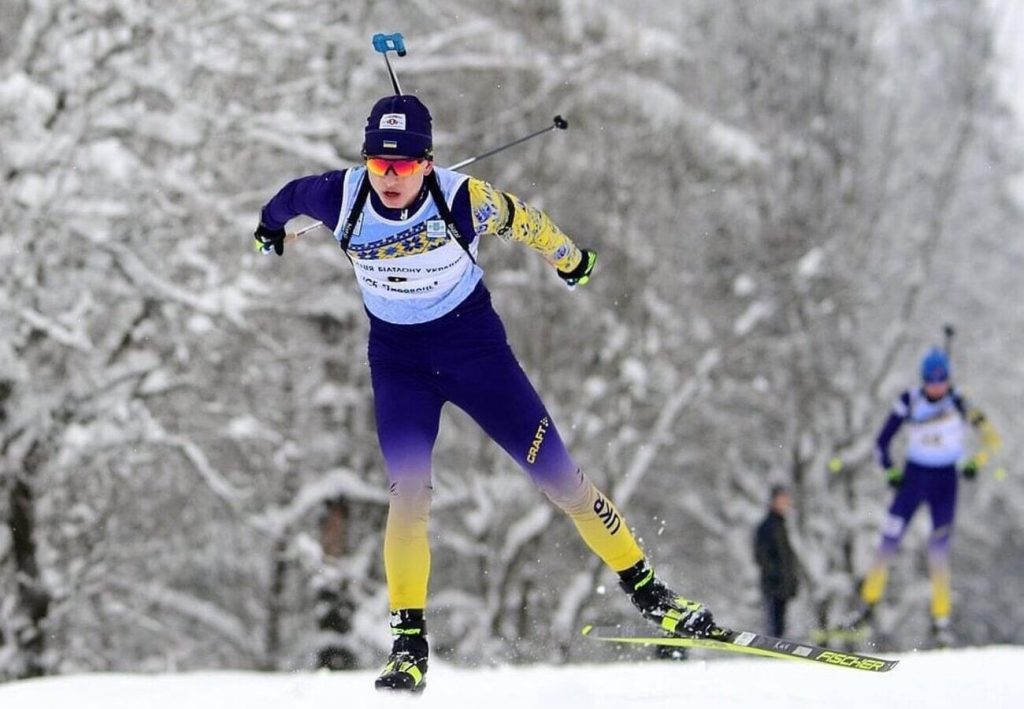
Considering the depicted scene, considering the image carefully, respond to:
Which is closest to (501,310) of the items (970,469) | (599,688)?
(970,469)

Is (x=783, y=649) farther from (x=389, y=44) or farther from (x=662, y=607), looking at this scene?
(x=389, y=44)

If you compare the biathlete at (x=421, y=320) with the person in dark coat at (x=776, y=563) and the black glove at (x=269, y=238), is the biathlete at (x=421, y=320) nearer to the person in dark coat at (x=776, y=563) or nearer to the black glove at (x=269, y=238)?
the black glove at (x=269, y=238)

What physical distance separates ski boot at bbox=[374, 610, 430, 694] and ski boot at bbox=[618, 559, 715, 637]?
1.05 m

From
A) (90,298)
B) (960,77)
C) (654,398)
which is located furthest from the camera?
(960,77)

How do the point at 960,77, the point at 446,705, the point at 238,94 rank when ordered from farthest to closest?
the point at 960,77
the point at 238,94
the point at 446,705

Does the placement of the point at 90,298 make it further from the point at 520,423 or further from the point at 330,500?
the point at 520,423

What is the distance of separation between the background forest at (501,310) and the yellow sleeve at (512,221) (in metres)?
8.84

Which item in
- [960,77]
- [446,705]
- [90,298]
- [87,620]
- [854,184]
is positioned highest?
[960,77]

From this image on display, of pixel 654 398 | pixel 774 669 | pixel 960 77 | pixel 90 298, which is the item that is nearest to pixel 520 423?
pixel 774 669

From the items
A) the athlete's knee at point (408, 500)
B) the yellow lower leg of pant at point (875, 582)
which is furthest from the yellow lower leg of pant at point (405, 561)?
the yellow lower leg of pant at point (875, 582)

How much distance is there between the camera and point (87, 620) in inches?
709

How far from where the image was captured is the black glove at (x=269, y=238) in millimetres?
5328

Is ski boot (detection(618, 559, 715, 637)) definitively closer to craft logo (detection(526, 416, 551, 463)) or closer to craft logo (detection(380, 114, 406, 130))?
craft logo (detection(526, 416, 551, 463))

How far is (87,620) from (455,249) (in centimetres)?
1459
